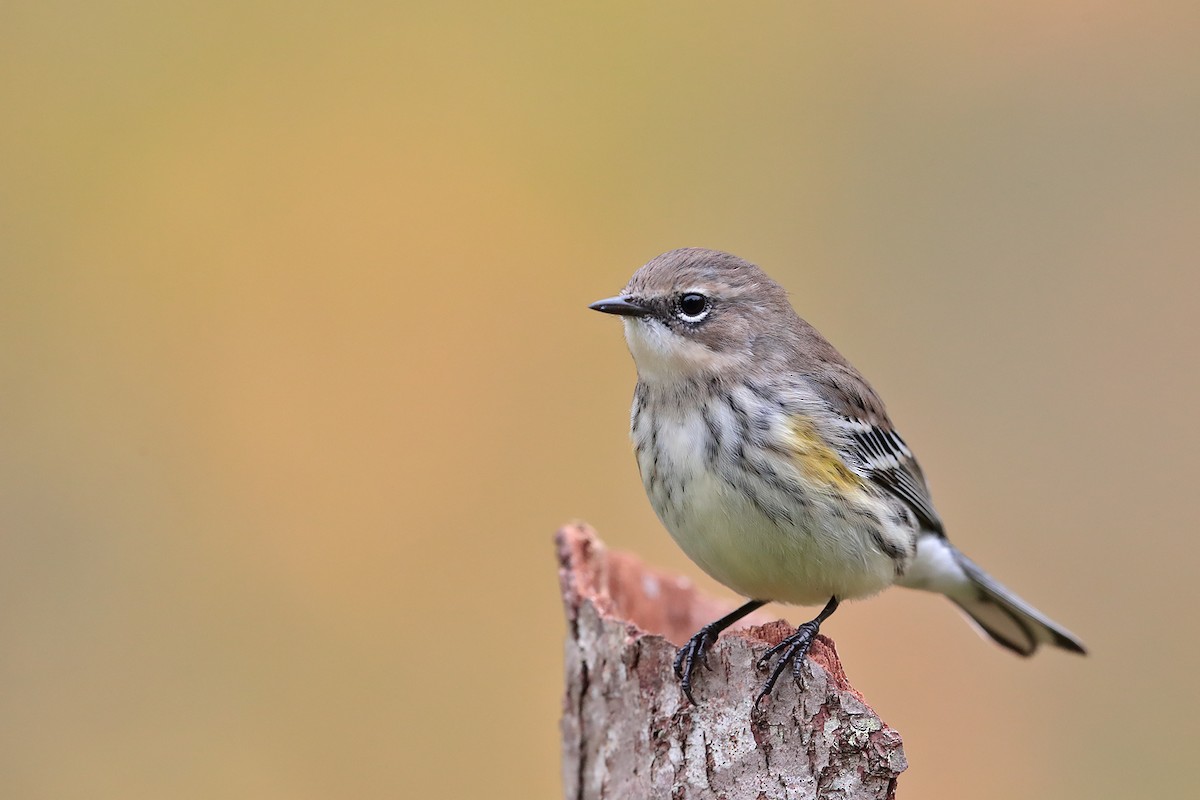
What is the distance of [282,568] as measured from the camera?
6781mm

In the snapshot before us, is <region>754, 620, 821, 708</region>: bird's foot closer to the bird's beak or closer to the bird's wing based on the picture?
the bird's wing

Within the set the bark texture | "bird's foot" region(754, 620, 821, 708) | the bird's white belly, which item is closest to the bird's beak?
the bird's white belly

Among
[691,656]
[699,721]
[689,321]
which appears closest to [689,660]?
[691,656]

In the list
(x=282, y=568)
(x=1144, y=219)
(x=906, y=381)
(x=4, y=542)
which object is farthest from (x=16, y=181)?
(x=1144, y=219)

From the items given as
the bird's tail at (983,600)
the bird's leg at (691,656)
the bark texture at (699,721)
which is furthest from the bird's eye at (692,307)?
the bird's tail at (983,600)

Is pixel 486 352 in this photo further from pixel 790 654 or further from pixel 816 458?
pixel 790 654

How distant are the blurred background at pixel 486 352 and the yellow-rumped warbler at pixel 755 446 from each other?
2267 millimetres

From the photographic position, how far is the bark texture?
324cm

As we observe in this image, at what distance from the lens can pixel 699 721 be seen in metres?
3.55

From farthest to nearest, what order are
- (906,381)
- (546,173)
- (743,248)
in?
(546,173), (743,248), (906,381)

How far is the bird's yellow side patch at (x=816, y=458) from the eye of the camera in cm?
392

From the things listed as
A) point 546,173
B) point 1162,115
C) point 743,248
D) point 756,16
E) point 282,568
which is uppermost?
point 756,16

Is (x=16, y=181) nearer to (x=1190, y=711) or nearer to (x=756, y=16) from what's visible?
(x=756, y=16)

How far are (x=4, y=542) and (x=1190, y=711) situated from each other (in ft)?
20.1
